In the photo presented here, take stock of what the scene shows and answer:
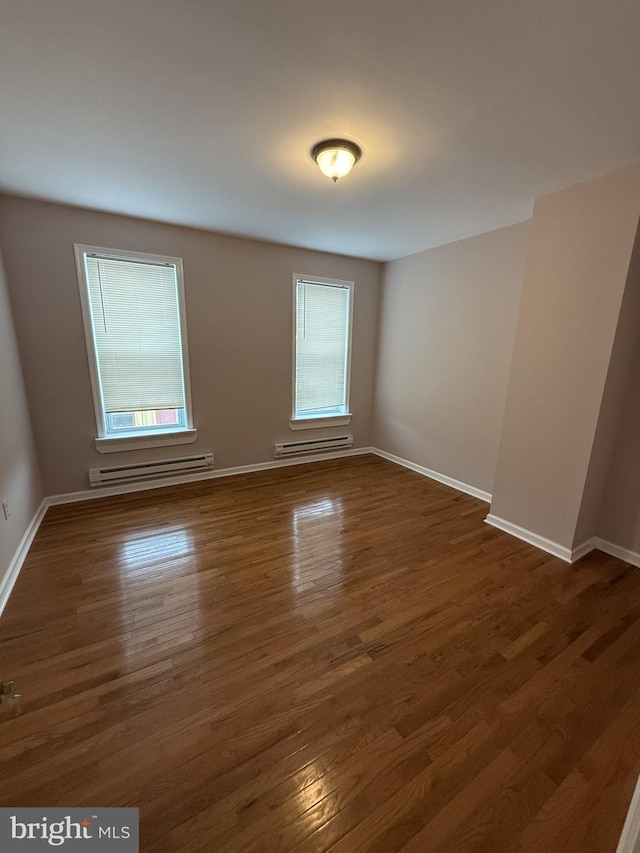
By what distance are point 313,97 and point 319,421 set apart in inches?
126

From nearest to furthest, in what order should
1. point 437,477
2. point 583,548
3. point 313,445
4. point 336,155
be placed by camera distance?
point 336,155, point 583,548, point 437,477, point 313,445

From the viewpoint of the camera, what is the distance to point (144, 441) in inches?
→ 134

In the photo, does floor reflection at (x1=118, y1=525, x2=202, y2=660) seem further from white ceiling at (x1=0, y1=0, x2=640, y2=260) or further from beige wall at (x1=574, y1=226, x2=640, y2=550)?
beige wall at (x1=574, y1=226, x2=640, y2=550)

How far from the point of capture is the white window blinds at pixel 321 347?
13.3 feet

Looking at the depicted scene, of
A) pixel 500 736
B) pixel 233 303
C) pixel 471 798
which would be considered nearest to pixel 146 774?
pixel 471 798

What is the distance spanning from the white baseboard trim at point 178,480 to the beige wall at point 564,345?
2303 millimetres

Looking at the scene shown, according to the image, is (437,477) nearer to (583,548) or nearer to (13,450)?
(583,548)

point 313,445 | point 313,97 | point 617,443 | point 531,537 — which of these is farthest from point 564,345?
point 313,445

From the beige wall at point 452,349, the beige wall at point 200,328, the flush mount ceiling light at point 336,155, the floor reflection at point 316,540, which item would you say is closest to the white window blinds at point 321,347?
the beige wall at point 200,328

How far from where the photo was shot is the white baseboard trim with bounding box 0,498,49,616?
6.53 feet

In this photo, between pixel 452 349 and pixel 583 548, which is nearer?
pixel 583 548

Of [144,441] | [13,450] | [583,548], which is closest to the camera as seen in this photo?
[13,450]

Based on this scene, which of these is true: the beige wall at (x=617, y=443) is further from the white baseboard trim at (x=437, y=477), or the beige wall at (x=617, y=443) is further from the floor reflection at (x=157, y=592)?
the floor reflection at (x=157, y=592)

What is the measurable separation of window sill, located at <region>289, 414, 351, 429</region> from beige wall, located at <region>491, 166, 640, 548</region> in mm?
2155
